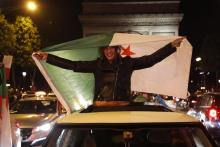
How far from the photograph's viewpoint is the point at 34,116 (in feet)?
54.2

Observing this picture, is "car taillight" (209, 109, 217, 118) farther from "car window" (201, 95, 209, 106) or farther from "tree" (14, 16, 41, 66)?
"tree" (14, 16, 41, 66)

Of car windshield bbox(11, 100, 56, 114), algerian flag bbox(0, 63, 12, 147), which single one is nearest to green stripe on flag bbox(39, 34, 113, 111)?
algerian flag bbox(0, 63, 12, 147)

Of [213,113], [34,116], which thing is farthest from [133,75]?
[34,116]

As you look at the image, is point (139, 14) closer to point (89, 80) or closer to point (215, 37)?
point (215, 37)

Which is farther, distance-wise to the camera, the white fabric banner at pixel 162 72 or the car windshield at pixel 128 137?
the white fabric banner at pixel 162 72

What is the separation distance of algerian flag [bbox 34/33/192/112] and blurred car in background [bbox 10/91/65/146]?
11.0 feet

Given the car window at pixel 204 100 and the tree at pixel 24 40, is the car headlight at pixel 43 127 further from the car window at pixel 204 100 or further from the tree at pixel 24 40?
the tree at pixel 24 40

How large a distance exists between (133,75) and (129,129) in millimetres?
5659

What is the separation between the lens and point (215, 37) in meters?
48.2

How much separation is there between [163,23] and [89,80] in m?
62.3

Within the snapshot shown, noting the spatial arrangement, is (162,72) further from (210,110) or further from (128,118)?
(128,118)

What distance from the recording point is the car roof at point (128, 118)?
5320 mm

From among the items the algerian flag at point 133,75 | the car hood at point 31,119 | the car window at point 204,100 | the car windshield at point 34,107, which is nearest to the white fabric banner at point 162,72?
the algerian flag at point 133,75

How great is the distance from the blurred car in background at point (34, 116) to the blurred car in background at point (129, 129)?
802cm
